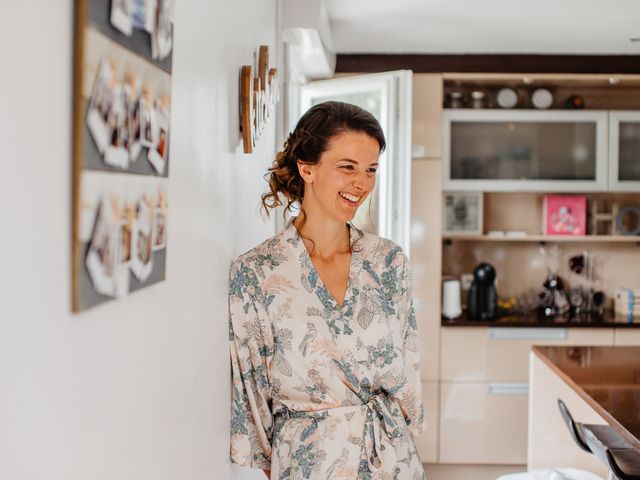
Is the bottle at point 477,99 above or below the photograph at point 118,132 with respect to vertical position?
above

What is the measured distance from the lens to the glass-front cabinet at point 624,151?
4.58m

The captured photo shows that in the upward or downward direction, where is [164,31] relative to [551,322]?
upward

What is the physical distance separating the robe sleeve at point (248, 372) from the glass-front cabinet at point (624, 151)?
11.0 ft

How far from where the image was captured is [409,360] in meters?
2.09

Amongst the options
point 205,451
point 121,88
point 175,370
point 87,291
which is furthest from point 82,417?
point 205,451

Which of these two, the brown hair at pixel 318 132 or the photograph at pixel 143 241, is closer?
the photograph at pixel 143 241

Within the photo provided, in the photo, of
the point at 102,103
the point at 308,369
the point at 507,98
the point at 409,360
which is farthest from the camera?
the point at 507,98

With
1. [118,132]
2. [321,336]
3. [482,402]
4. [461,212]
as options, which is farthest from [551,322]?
[118,132]

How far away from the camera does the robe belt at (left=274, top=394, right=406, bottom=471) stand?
1.83 meters

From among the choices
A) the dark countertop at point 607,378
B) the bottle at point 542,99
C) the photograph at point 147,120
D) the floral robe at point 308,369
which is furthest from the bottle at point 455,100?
the photograph at point 147,120

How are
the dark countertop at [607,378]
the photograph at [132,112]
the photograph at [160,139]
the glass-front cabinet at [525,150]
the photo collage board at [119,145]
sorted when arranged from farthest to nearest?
the glass-front cabinet at [525,150]
the dark countertop at [607,378]
the photograph at [160,139]
the photograph at [132,112]
the photo collage board at [119,145]

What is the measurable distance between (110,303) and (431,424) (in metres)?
3.97

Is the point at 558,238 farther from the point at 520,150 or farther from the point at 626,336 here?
the point at 626,336

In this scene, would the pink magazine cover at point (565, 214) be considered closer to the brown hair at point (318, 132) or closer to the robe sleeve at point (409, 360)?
the robe sleeve at point (409, 360)
